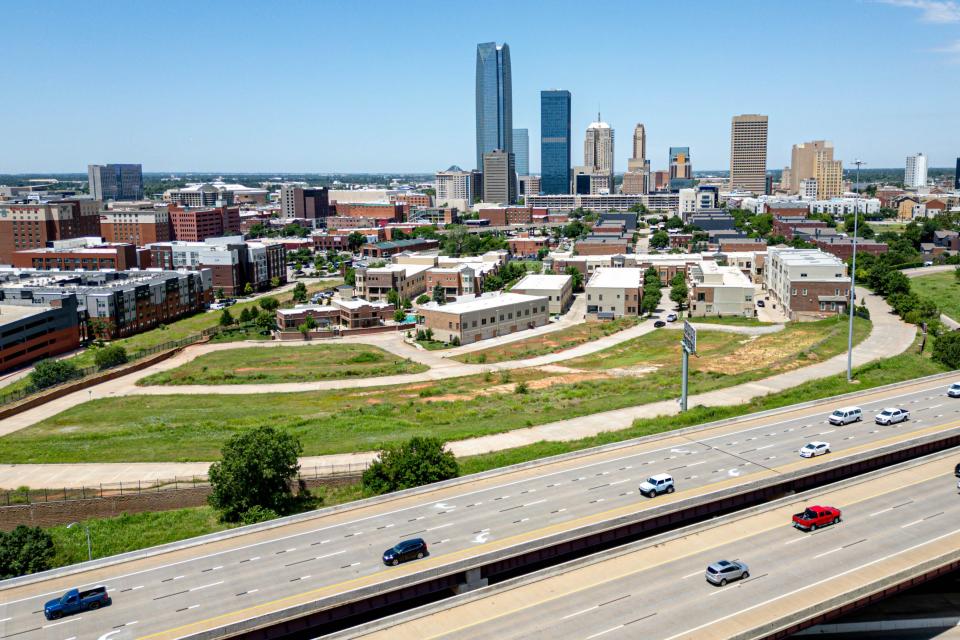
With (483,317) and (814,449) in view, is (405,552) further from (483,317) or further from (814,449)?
(483,317)

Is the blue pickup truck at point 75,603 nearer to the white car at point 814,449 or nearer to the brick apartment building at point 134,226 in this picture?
the white car at point 814,449

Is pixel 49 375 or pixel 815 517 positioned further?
pixel 49 375

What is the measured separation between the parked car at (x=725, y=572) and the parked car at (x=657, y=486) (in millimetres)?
7581

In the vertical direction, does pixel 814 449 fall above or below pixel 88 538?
above

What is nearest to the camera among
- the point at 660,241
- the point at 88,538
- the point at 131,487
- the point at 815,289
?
the point at 88,538

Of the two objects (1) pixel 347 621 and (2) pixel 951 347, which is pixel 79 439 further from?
(2) pixel 951 347

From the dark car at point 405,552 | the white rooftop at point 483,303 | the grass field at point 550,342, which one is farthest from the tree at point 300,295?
the dark car at point 405,552

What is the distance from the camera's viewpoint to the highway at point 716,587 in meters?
26.3

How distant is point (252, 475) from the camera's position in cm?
4228

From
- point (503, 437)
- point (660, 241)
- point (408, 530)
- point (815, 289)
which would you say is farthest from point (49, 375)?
point (660, 241)

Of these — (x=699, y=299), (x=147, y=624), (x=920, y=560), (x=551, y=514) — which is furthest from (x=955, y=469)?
(x=699, y=299)

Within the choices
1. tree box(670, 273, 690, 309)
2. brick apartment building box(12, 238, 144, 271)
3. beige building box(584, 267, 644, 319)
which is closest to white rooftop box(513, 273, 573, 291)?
beige building box(584, 267, 644, 319)

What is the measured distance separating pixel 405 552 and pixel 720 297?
84383 mm

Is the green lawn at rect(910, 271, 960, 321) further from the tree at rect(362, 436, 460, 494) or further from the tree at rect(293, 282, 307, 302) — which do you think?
the tree at rect(293, 282, 307, 302)
